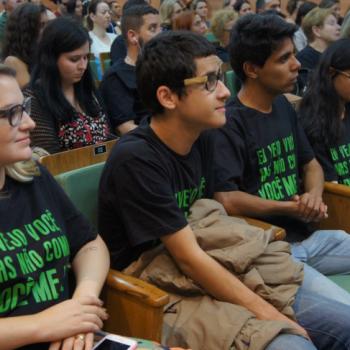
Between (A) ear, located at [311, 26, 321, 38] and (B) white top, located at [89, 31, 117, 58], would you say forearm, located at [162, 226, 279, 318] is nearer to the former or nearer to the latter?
(A) ear, located at [311, 26, 321, 38]

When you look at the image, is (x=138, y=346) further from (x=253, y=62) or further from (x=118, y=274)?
(x=253, y=62)

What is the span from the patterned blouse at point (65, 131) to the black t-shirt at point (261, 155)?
2.41 feet

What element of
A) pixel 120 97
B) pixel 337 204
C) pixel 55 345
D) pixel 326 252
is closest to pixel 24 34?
pixel 120 97

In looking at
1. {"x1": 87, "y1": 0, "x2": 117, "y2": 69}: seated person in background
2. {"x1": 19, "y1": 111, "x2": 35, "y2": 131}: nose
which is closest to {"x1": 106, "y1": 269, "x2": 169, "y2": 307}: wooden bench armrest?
{"x1": 19, "y1": 111, "x2": 35, "y2": 131}: nose

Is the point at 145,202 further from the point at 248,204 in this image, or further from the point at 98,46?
the point at 98,46

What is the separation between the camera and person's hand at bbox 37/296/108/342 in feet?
3.80

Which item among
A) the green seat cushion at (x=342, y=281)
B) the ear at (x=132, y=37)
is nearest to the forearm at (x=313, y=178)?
the green seat cushion at (x=342, y=281)

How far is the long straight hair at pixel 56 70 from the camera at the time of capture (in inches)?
92.1

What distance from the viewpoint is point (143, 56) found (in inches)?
60.6

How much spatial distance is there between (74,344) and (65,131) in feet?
4.39

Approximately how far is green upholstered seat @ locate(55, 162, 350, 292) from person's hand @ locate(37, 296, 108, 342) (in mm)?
409

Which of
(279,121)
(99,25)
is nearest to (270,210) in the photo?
(279,121)

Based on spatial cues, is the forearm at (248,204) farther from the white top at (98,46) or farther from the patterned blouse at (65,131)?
the white top at (98,46)

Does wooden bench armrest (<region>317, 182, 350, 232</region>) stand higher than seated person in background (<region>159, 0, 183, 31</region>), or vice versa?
seated person in background (<region>159, 0, 183, 31</region>)
